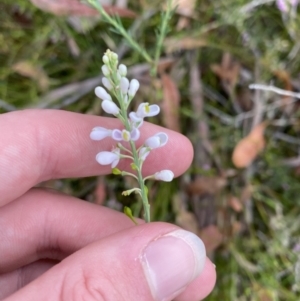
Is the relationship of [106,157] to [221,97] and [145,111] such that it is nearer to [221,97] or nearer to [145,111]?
[145,111]

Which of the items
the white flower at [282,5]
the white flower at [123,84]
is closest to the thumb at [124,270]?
the white flower at [123,84]

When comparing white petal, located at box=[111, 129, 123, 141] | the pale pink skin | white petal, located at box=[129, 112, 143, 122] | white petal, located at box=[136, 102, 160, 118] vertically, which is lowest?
the pale pink skin

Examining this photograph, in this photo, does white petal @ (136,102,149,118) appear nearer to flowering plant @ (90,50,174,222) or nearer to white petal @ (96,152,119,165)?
flowering plant @ (90,50,174,222)

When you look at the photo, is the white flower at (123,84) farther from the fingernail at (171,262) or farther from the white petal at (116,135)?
the fingernail at (171,262)

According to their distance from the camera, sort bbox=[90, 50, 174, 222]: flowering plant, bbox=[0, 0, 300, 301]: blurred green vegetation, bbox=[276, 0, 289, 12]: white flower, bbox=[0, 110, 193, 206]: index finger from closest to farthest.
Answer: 1. bbox=[90, 50, 174, 222]: flowering plant
2. bbox=[0, 110, 193, 206]: index finger
3. bbox=[276, 0, 289, 12]: white flower
4. bbox=[0, 0, 300, 301]: blurred green vegetation

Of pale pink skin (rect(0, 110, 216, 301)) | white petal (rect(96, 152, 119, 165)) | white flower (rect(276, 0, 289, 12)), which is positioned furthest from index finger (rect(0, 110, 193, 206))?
white flower (rect(276, 0, 289, 12))

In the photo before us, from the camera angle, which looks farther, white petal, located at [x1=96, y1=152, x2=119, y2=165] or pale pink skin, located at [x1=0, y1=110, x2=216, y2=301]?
pale pink skin, located at [x1=0, y1=110, x2=216, y2=301]

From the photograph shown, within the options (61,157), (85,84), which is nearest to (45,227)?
(61,157)
